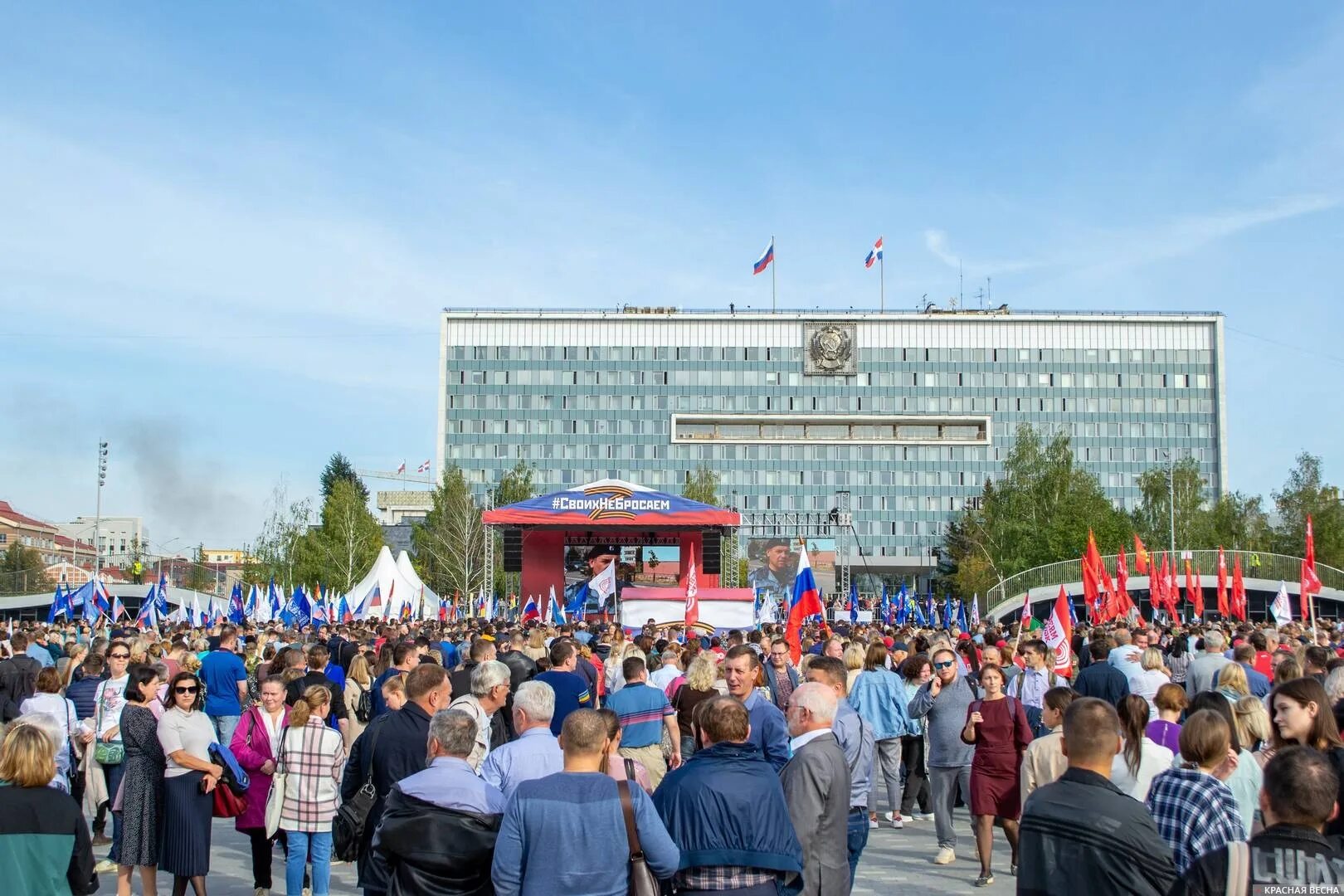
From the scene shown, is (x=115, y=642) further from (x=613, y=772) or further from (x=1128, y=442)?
(x=1128, y=442)

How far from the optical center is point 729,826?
5.42 m

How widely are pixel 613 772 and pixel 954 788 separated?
6.42 m

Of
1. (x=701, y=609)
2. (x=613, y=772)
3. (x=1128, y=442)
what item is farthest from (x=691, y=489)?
(x=613, y=772)

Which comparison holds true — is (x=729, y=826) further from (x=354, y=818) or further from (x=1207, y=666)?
(x=1207, y=666)

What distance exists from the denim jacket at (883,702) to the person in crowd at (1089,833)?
791 cm

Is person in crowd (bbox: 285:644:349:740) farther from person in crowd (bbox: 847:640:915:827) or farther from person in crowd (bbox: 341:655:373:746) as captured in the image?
person in crowd (bbox: 847:640:915:827)

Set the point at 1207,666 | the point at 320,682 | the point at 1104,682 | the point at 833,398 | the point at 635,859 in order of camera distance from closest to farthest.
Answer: the point at 635,859
the point at 320,682
the point at 1104,682
the point at 1207,666
the point at 833,398

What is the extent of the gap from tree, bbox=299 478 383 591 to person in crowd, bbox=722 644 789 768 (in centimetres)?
6919

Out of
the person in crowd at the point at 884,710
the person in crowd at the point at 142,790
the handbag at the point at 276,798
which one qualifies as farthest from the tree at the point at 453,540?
the person in crowd at the point at 142,790

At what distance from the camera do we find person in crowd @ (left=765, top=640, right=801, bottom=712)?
41.1 ft

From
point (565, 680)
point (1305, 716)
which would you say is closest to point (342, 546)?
point (565, 680)

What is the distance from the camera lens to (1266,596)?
56625mm

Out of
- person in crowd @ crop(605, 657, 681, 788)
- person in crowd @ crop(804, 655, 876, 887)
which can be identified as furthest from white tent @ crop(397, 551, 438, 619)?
person in crowd @ crop(804, 655, 876, 887)

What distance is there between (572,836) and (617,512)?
48788mm
